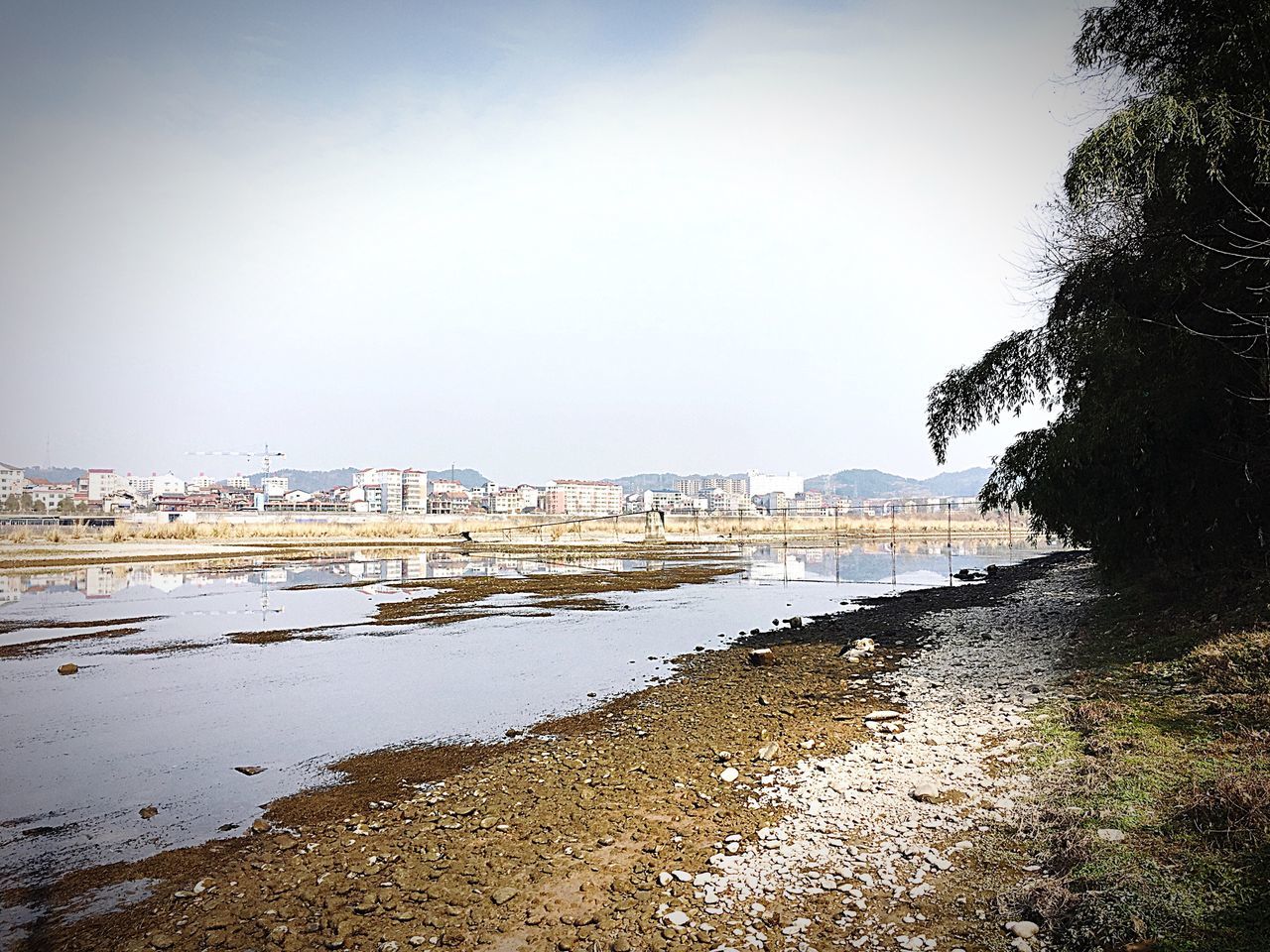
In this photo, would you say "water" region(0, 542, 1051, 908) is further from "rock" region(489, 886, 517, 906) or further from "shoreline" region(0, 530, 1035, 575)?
"shoreline" region(0, 530, 1035, 575)

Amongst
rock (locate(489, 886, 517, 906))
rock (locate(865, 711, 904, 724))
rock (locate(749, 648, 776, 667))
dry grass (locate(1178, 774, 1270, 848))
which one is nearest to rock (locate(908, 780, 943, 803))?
dry grass (locate(1178, 774, 1270, 848))

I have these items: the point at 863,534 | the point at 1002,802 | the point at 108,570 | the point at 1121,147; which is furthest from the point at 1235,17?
the point at 863,534

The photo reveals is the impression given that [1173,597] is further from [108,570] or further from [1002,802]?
[108,570]

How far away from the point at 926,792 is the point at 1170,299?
7971 mm

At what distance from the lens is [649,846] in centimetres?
571

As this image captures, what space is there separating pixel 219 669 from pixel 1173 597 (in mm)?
15640

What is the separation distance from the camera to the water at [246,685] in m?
7.09

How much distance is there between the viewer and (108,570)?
34.9 meters

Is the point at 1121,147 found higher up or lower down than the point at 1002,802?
higher up

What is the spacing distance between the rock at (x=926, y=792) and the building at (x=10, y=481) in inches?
6148

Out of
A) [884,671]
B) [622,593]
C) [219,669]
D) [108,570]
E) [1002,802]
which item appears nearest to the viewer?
[1002,802]

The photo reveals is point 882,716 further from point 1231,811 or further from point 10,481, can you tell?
point 10,481

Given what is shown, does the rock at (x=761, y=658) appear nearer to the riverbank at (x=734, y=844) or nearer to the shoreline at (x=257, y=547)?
the riverbank at (x=734, y=844)

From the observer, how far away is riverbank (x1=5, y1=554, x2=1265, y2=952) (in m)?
4.52
